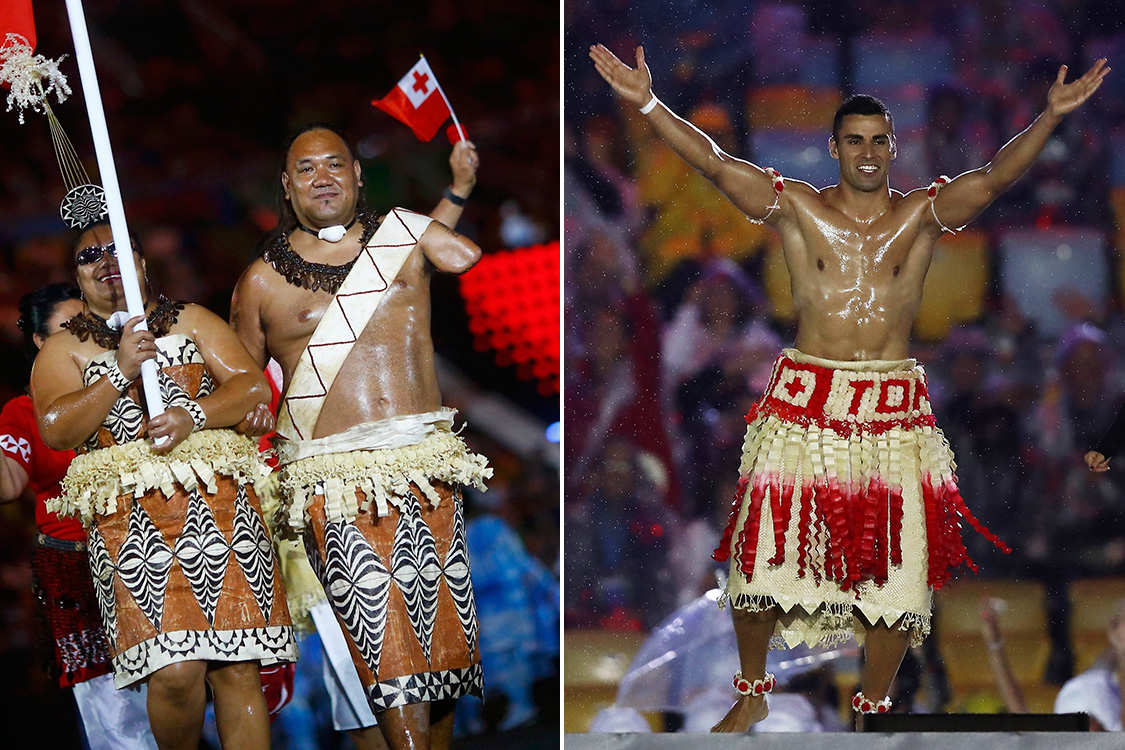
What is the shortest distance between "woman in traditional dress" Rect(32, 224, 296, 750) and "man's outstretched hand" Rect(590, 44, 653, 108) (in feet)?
5.17

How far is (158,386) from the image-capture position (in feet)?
13.5

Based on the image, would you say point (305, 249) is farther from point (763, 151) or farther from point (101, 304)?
point (763, 151)

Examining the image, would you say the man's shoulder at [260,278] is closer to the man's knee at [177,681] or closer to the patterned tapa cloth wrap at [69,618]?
the patterned tapa cloth wrap at [69,618]

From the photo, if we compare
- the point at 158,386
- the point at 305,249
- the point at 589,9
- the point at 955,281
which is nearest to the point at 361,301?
the point at 305,249

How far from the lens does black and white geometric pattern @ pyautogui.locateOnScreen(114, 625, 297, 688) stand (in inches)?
159

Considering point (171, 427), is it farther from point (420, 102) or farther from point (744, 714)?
point (744, 714)

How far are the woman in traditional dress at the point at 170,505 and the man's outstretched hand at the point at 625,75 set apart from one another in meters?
1.58

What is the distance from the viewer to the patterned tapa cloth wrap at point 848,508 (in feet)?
15.1

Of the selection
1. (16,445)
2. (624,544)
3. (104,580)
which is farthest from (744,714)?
(16,445)

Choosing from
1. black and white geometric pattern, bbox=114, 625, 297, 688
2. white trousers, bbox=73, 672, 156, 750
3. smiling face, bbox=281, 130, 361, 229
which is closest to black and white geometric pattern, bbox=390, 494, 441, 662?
black and white geometric pattern, bbox=114, 625, 297, 688

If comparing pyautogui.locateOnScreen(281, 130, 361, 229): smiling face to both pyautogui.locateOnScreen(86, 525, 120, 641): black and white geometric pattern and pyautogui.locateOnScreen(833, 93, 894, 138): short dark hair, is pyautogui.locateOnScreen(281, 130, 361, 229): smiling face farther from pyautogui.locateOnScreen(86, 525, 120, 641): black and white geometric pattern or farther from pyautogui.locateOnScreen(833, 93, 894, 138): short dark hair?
pyautogui.locateOnScreen(833, 93, 894, 138): short dark hair

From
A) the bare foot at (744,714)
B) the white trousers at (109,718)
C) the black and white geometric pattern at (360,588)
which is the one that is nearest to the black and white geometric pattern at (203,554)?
the black and white geometric pattern at (360,588)

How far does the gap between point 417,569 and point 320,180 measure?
1.19m

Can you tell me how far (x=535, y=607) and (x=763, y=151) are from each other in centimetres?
182
